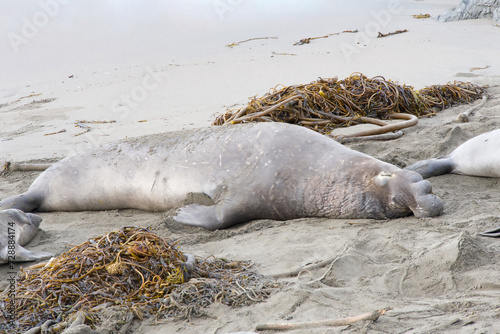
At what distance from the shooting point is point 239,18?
16453 mm

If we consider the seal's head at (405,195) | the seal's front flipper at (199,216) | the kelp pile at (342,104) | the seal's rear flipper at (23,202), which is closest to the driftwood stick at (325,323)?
the seal's head at (405,195)

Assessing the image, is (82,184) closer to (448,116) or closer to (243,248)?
(243,248)

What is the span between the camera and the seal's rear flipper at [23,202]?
4.40 metres

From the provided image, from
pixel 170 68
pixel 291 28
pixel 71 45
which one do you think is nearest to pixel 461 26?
pixel 291 28

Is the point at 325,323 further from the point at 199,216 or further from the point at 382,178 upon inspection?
the point at 199,216

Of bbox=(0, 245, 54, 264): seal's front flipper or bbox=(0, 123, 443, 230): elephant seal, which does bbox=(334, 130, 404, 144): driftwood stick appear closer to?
bbox=(0, 123, 443, 230): elephant seal

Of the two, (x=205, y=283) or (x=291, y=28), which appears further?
(x=291, y=28)

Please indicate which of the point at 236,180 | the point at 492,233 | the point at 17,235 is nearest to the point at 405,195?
the point at 492,233

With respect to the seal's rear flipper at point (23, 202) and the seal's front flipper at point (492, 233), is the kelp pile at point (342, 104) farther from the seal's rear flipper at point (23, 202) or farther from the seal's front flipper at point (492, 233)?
the seal's front flipper at point (492, 233)

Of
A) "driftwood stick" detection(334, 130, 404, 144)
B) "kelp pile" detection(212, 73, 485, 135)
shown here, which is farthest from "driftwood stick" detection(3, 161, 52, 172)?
"driftwood stick" detection(334, 130, 404, 144)

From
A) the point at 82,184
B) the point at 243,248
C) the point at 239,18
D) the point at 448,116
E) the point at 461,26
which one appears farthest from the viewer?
the point at 239,18

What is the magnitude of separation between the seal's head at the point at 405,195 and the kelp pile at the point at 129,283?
1.14 m

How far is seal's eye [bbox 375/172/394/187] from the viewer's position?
345 centimetres

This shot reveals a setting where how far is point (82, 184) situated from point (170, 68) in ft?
21.4
